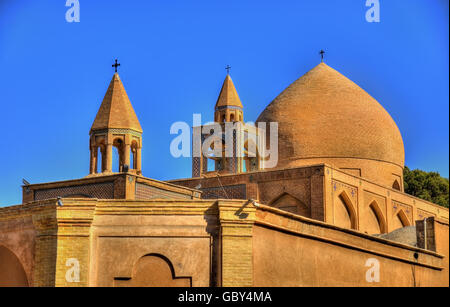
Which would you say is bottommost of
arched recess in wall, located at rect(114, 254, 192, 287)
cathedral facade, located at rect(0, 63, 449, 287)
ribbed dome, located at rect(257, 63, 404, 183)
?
arched recess in wall, located at rect(114, 254, 192, 287)

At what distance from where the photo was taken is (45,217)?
1166 centimetres

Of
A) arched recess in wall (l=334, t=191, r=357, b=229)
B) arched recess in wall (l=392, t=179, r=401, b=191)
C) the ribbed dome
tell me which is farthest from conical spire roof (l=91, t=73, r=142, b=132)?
arched recess in wall (l=392, t=179, r=401, b=191)

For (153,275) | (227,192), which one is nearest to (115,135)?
(227,192)

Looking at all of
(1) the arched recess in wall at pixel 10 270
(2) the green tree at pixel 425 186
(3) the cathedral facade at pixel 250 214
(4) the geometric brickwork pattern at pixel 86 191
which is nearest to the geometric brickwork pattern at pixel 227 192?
(3) the cathedral facade at pixel 250 214

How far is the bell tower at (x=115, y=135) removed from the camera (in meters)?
19.7

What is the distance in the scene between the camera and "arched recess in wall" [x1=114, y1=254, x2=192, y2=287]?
37.9ft

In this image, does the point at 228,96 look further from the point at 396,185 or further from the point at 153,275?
the point at 153,275

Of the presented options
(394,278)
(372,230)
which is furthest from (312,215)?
(394,278)

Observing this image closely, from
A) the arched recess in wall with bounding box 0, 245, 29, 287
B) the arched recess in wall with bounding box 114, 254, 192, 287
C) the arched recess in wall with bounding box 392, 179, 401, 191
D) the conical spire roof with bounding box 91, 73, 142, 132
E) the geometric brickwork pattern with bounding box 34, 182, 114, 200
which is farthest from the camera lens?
the arched recess in wall with bounding box 392, 179, 401, 191

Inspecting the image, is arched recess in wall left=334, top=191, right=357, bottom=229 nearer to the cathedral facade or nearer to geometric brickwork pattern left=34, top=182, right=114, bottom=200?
the cathedral facade

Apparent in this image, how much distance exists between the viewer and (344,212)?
2333cm

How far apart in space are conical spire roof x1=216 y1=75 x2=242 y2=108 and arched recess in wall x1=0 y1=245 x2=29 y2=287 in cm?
1445

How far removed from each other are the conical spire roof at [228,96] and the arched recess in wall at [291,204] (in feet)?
15.0
